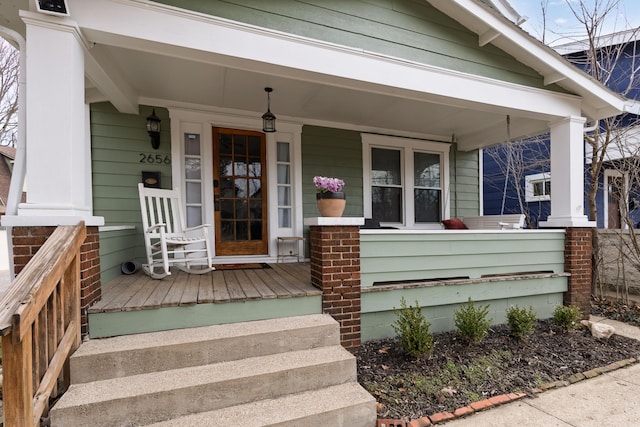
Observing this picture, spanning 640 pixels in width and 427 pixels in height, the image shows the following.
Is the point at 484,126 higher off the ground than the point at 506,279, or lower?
higher

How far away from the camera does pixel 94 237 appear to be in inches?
90.0

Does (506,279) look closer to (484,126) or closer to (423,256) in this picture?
(423,256)

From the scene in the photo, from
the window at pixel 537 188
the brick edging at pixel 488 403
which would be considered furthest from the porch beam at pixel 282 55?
the window at pixel 537 188

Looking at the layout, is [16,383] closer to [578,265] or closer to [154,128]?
[154,128]

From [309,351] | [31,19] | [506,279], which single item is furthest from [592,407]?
[31,19]

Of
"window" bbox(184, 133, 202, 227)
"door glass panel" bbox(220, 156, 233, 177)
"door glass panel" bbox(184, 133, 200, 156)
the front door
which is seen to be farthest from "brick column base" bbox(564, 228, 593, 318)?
"door glass panel" bbox(184, 133, 200, 156)

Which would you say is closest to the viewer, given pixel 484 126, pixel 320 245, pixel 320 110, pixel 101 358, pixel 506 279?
pixel 101 358

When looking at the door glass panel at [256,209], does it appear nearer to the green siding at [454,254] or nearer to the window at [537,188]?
the green siding at [454,254]

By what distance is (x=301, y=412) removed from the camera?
5.84ft

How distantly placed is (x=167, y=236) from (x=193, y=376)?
5.98ft

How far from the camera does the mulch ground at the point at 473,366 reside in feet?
7.04

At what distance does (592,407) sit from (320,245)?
2.23 metres

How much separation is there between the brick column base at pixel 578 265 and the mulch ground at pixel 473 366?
A: 0.53 m

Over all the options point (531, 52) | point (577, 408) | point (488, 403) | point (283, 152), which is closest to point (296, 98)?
point (283, 152)
